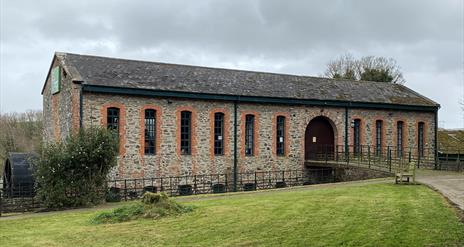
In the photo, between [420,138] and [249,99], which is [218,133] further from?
[420,138]

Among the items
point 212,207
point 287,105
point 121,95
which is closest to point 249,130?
point 287,105

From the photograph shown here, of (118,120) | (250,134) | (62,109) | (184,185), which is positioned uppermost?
(62,109)

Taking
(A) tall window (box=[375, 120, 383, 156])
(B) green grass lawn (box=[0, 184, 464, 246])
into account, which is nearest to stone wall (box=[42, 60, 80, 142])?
(B) green grass lawn (box=[0, 184, 464, 246])

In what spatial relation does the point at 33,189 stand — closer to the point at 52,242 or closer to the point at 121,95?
the point at 121,95

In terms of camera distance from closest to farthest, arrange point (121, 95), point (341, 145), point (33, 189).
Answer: point (33, 189) < point (121, 95) < point (341, 145)

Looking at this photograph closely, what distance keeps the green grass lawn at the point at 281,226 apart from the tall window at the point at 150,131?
8350mm

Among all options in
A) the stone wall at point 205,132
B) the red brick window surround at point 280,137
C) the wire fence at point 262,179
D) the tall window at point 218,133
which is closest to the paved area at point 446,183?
the wire fence at point 262,179

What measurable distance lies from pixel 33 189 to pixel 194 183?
7.32m

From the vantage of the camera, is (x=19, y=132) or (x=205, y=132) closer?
(x=205, y=132)

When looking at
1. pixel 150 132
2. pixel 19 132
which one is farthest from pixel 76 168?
pixel 19 132

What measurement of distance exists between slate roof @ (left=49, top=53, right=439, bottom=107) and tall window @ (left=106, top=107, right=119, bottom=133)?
45.5 inches

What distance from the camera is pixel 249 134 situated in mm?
28000

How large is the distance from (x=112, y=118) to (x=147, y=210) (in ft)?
32.2

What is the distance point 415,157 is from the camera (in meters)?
31.8
